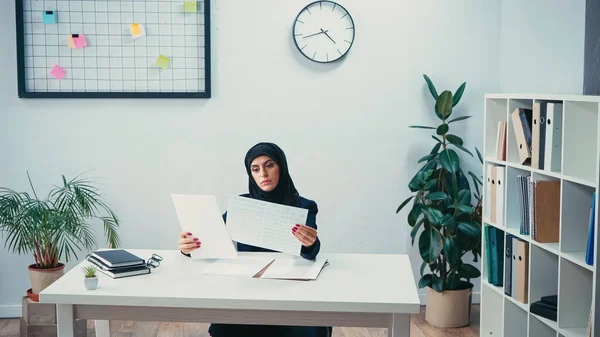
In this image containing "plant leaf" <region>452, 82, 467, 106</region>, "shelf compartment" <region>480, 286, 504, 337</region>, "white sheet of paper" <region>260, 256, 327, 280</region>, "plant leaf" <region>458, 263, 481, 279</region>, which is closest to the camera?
"white sheet of paper" <region>260, 256, 327, 280</region>

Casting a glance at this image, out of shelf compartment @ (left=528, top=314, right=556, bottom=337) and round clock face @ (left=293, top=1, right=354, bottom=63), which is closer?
shelf compartment @ (left=528, top=314, right=556, bottom=337)

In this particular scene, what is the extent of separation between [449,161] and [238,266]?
1781mm

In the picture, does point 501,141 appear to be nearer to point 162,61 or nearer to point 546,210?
point 546,210

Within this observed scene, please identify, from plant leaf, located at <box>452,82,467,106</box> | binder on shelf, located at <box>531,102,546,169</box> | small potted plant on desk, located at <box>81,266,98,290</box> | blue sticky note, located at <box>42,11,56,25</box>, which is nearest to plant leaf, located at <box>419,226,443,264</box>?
plant leaf, located at <box>452,82,467,106</box>

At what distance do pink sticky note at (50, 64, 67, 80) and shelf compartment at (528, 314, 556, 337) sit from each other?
2.78 metres

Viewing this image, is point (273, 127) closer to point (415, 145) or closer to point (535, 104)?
point (415, 145)

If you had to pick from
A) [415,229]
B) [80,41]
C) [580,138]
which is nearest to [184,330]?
[415,229]

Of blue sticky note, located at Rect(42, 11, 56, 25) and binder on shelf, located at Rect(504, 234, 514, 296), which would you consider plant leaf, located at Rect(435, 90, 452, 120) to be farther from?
blue sticky note, located at Rect(42, 11, 56, 25)

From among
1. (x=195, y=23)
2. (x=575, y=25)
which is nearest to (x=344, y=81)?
(x=195, y=23)

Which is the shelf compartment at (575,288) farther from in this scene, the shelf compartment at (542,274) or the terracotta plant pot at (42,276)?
the terracotta plant pot at (42,276)

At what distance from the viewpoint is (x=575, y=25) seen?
354 centimetres

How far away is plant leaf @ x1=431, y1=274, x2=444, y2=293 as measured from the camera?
167 inches

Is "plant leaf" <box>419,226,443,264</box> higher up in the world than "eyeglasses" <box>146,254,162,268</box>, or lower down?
lower down

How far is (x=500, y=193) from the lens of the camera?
142 inches
